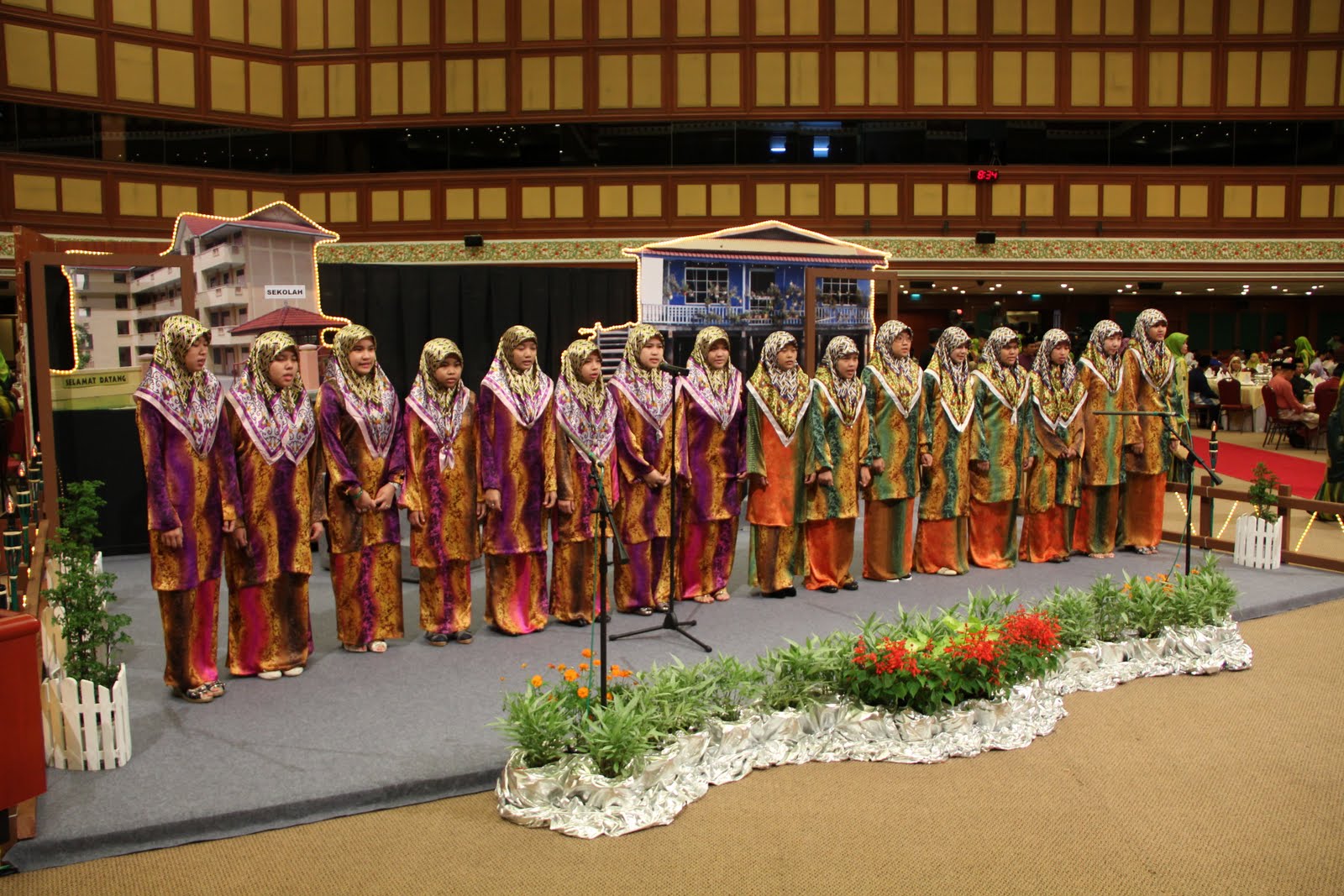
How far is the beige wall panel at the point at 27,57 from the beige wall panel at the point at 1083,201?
43.0 feet

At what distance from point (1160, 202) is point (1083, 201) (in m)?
1.10

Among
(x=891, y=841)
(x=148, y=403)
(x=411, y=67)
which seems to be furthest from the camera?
(x=411, y=67)

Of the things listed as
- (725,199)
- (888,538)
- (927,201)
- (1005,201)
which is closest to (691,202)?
(725,199)

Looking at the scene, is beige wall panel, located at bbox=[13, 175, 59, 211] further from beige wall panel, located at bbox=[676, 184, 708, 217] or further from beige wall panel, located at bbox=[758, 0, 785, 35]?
beige wall panel, located at bbox=[758, 0, 785, 35]

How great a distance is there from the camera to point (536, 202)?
546 inches

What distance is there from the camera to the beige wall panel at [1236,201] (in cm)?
1437

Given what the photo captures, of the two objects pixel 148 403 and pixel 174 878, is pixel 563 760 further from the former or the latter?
pixel 148 403

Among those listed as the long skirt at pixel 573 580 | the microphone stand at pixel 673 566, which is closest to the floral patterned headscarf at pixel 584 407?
the microphone stand at pixel 673 566

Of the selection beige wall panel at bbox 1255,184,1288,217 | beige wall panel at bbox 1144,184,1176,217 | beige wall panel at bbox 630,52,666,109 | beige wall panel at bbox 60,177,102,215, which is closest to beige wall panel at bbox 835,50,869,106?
beige wall panel at bbox 630,52,666,109

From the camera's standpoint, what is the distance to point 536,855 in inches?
115

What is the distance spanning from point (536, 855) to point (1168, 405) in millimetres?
5116

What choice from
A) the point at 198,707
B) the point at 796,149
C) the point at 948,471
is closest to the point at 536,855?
the point at 198,707

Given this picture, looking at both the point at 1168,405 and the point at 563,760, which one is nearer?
the point at 563,760

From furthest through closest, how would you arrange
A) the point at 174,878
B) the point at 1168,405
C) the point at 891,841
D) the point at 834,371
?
the point at 1168,405, the point at 834,371, the point at 891,841, the point at 174,878
